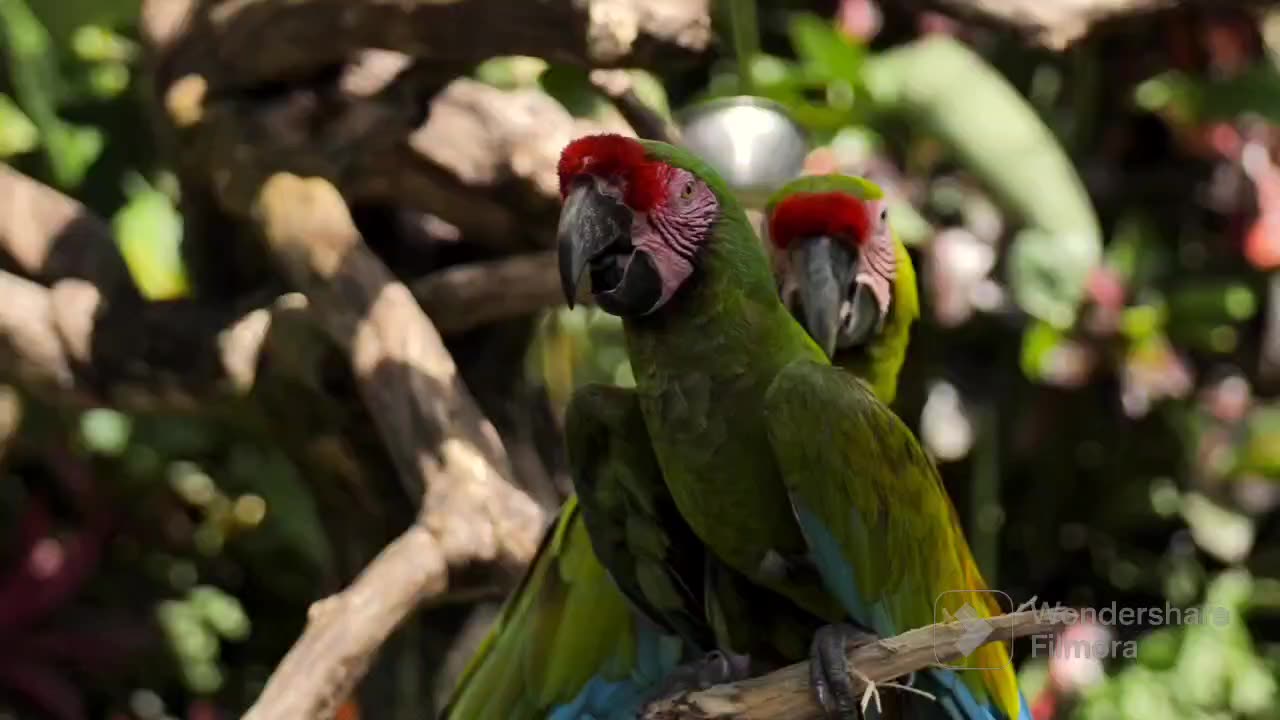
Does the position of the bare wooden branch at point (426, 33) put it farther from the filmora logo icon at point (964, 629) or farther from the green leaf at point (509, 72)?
the filmora logo icon at point (964, 629)

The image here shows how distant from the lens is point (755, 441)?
81cm

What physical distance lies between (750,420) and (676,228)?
118mm

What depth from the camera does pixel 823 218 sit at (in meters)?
0.94

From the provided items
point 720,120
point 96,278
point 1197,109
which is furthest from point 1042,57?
point 96,278

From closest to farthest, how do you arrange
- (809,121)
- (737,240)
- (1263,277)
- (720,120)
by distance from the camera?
(737,240)
(720,120)
(809,121)
(1263,277)

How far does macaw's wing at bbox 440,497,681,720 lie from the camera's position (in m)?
0.97

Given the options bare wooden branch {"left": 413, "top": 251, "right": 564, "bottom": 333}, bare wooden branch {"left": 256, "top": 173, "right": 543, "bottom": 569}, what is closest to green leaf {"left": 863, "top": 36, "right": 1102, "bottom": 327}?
bare wooden branch {"left": 413, "top": 251, "right": 564, "bottom": 333}

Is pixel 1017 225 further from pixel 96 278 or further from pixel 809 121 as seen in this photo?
pixel 96 278

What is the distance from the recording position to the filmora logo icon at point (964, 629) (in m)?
0.70

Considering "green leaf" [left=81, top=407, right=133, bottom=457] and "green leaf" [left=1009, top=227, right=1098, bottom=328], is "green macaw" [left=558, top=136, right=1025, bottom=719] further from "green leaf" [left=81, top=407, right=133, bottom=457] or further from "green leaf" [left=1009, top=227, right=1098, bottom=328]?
"green leaf" [left=81, top=407, right=133, bottom=457]

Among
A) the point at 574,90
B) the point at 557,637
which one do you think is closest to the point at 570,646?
the point at 557,637

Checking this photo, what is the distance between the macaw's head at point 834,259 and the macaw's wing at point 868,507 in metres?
0.11

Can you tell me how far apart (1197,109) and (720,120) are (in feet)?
3.61

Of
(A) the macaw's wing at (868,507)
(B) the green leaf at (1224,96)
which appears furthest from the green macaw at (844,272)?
(B) the green leaf at (1224,96)
